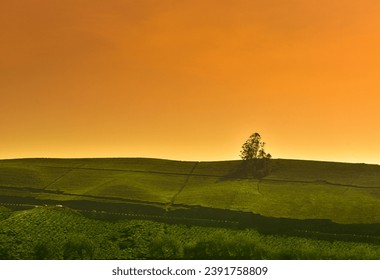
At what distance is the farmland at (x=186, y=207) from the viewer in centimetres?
6406

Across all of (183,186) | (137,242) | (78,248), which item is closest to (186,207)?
(183,186)

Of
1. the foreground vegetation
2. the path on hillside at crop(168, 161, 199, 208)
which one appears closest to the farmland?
the foreground vegetation

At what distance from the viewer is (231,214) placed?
282ft

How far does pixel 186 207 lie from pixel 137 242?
1007 inches

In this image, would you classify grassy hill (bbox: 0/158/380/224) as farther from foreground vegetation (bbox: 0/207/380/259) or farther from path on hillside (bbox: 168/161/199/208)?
foreground vegetation (bbox: 0/207/380/259)

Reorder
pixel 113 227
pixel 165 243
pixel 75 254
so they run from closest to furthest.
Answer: pixel 75 254 < pixel 165 243 < pixel 113 227

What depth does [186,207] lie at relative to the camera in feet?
293

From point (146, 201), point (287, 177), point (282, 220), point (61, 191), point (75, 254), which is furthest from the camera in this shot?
point (287, 177)

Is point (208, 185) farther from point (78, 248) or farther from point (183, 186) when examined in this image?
point (78, 248)

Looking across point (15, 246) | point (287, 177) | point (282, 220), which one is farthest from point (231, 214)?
point (15, 246)

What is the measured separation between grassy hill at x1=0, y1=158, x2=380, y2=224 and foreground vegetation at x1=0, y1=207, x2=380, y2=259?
13.8 m

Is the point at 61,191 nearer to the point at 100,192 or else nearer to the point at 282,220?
the point at 100,192

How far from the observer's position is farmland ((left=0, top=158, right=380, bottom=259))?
64.1m

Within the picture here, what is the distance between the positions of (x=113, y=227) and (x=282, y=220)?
2636 centimetres
